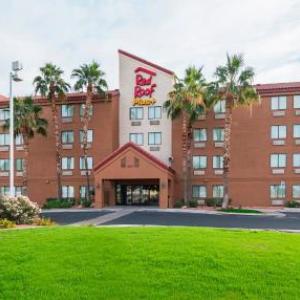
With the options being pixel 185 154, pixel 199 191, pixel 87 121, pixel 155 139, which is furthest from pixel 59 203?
pixel 199 191

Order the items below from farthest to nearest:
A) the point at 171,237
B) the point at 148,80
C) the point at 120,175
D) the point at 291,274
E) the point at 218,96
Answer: the point at 148,80 < the point at 120,175 < the point at 218,96 < the point at 171,237 < the point at 291,274

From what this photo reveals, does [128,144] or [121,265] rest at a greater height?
[128,144]

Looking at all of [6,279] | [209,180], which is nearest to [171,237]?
[6,279]

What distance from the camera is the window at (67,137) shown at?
47906 mm

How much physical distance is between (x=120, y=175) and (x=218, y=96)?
11.3 meters

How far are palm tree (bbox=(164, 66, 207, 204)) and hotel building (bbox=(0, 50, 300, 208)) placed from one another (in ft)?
6.54

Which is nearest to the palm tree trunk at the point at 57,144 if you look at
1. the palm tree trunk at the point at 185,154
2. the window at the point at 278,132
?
the palm tree trunk at the point at 185,154

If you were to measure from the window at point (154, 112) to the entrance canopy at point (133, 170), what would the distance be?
16.1ft

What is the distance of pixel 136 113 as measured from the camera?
46.3m

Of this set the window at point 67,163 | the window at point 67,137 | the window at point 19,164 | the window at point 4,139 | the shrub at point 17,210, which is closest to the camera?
the shrub at point 17,210

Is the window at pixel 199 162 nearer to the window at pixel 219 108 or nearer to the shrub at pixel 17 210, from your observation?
the window at pixel 219 108

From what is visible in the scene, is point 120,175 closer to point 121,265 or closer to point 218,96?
point 218,96

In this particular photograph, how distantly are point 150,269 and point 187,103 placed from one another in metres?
33.4

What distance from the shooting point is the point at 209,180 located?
44.6 meters
